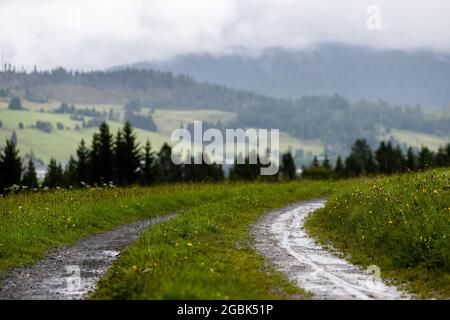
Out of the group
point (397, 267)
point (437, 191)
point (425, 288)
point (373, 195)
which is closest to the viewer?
point (425, 288)

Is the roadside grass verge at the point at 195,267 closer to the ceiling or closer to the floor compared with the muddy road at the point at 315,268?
closer to the ceiling

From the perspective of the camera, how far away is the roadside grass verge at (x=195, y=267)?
11.0 meters

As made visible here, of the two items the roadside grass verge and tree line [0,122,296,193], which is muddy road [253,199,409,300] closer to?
the roadside grass verge

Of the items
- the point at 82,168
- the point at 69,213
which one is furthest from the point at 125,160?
the point at 69,213

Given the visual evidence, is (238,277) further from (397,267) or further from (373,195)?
(373,195)

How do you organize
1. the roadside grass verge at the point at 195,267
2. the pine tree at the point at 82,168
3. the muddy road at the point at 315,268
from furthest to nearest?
the pine tree at the point at 82,168 < the muddy road at the point at 315,268 < the roadside grass verge at the point at 195,267

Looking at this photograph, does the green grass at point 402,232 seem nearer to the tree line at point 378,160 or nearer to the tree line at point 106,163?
the tree line at point 106,163

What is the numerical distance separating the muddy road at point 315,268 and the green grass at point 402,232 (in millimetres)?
532

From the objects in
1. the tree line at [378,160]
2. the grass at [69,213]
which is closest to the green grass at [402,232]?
the grass at [69,213]
